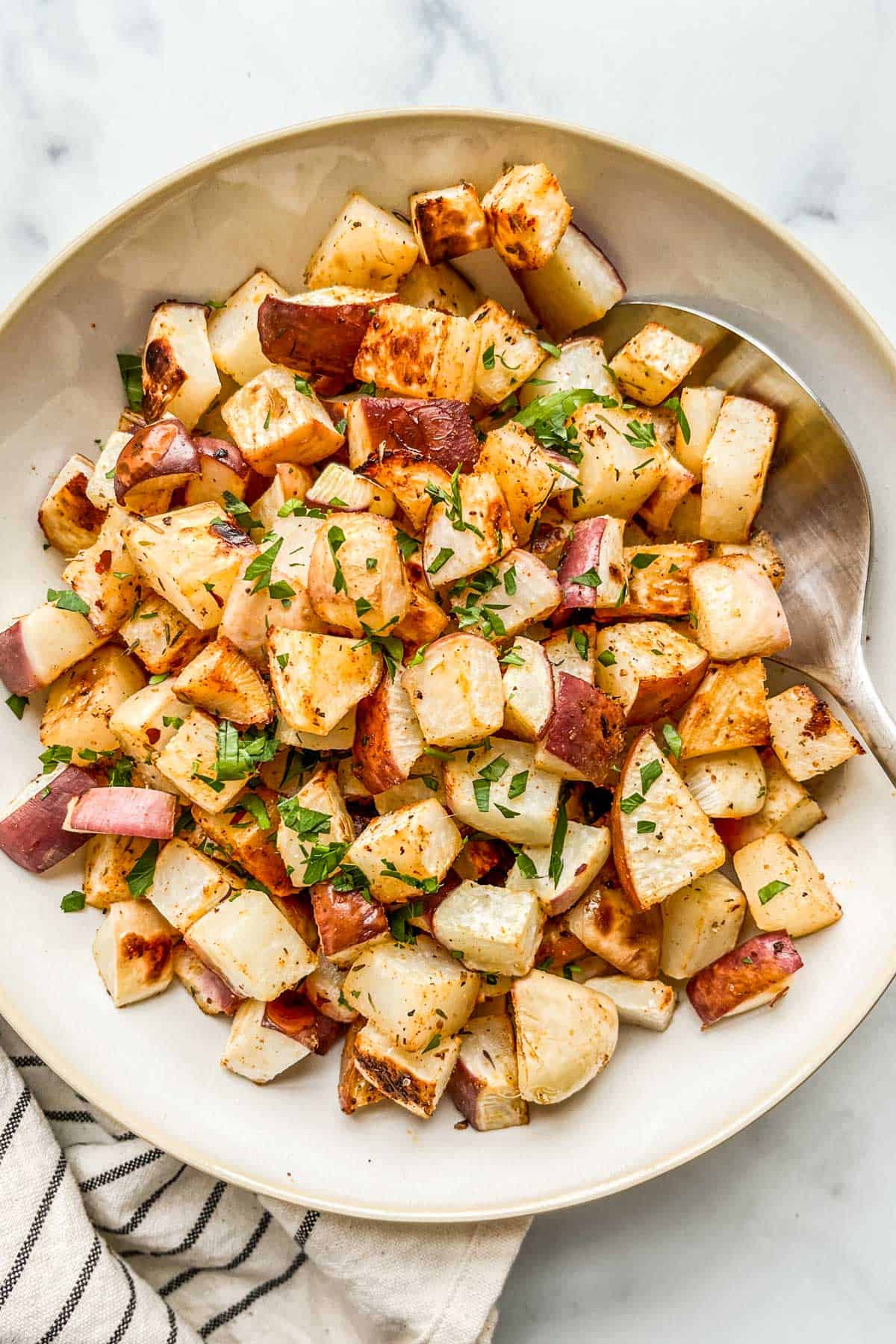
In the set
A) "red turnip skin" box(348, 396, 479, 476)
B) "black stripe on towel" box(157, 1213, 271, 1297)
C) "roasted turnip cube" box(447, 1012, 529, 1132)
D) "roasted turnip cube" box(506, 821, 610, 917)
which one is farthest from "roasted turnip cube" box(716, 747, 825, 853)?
"black stripe on towel" box(157, 1213, 271, 1297)

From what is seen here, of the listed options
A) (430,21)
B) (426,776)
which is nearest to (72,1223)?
(426,776)

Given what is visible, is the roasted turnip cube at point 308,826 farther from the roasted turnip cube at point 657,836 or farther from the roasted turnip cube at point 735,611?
the roasted turnip cube at point 735,611

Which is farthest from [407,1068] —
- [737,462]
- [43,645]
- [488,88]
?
[488,88]

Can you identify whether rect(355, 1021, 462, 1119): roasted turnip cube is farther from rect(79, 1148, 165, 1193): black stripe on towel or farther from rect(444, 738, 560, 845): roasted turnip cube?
rect(79, 1148, 165, 1193): black stripe on towel

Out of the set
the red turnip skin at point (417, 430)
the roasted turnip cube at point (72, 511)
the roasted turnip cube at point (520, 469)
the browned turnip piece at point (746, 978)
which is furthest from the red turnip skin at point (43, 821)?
the browned turnip piece at point (746, 978)

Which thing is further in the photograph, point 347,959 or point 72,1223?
point 72,1223

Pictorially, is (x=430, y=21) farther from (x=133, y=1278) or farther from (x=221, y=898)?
(x=133, y=1278)

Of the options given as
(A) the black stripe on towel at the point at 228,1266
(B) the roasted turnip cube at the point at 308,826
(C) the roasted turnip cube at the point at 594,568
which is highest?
(C) the roasted turnip cube at the point at 594,568
